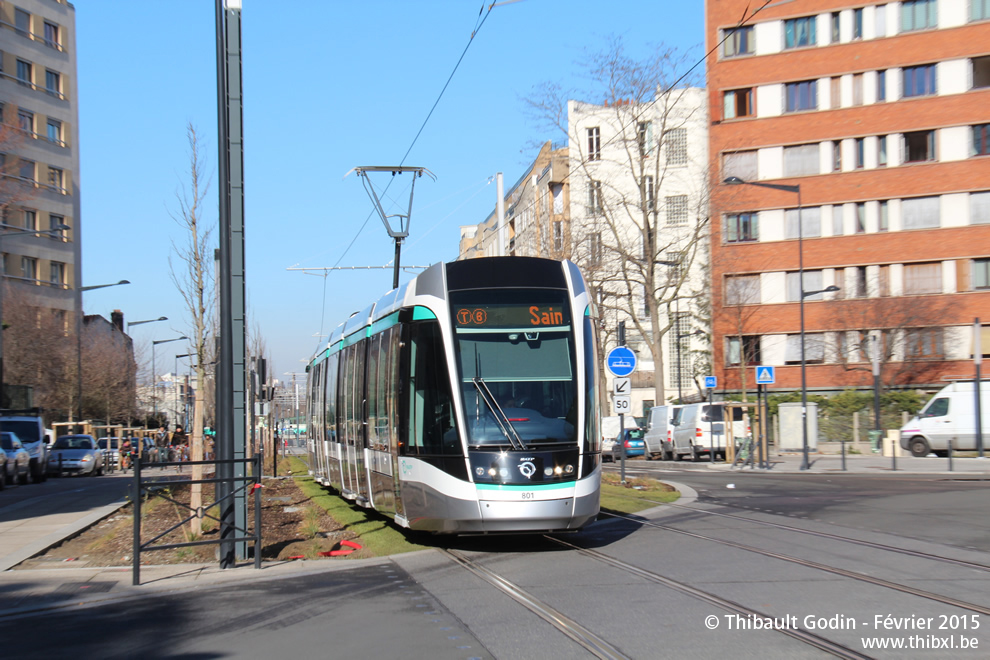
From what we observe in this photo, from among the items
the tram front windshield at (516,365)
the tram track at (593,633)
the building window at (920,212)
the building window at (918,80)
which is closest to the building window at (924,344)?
the building window at (920,212)

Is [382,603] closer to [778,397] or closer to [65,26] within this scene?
[778,397]

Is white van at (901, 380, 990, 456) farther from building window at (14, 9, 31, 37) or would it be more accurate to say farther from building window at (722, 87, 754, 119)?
building window at (14, 9, 31, 37)

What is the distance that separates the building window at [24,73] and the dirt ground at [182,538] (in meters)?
51.4

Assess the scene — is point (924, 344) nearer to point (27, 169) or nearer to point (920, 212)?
point (920, 212)

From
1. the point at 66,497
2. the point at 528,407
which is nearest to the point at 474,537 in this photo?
the point at 528,407

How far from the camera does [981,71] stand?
162 ft

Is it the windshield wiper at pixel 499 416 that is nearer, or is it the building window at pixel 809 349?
the windshield wiper at pixel 499 416

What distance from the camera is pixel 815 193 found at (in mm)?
51312

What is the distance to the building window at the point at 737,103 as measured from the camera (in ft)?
173

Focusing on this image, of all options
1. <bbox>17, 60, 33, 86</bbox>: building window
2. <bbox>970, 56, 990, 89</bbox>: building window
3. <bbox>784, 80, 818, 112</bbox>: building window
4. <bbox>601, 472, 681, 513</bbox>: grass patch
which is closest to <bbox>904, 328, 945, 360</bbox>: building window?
<bbox>970, 56, 990, 89</bbox>: building window

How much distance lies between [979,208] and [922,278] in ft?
13.4

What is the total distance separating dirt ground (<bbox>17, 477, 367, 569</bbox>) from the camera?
12852 mm

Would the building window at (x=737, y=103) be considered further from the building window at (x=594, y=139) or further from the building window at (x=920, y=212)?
the building window at (x=594, y=139)

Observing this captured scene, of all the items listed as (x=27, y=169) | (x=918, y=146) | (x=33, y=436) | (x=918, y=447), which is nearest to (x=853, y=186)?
(x=918, y=146)
